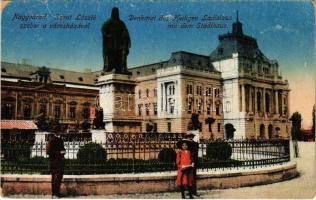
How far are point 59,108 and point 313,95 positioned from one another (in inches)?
1183

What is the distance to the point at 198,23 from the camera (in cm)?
1239

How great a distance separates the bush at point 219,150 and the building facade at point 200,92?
26253 millimetres

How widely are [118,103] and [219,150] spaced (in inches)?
152

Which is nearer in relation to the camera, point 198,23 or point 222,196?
point 222,196

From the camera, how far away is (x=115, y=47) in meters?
14.6

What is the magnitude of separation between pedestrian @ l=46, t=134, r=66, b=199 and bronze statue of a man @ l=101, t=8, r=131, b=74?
17.0 feet

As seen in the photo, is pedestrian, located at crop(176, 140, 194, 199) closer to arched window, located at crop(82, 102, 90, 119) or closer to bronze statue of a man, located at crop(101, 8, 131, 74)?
bronze statue of a man, located at crop(101, 8, 131, 74)

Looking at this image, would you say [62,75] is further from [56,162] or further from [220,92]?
[56,162]

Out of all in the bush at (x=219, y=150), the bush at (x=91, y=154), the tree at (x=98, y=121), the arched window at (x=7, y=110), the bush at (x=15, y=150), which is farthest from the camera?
the arched window at (x=7, y=110)

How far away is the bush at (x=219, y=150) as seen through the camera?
12.4 metres

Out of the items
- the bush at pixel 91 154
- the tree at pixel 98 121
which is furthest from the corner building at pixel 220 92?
the bush at pixel 91 154

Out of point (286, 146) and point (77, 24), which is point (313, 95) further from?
point (77, 24)

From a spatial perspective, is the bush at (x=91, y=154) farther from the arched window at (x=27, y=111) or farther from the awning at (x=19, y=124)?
the arched window at (x=27, y=111)

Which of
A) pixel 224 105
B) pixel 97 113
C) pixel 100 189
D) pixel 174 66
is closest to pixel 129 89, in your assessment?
pixel 97 113
